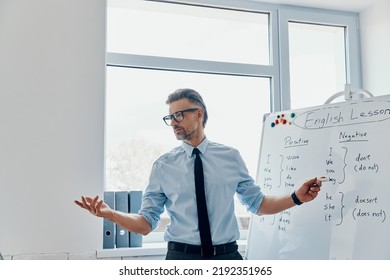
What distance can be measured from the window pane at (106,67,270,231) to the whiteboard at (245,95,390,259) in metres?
0.57

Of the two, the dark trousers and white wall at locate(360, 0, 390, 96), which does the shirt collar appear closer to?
the dark trousers

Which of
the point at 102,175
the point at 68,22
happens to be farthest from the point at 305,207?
the point at 68,22

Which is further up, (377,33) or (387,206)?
(377,33)

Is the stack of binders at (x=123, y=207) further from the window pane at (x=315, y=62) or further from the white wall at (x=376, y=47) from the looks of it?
the white wall at (x=376, y=47)

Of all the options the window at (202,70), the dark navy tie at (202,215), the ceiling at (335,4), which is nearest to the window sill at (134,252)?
the window at (202,70)

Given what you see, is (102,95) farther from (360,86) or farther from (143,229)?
(360,86)

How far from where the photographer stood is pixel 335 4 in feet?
9.58

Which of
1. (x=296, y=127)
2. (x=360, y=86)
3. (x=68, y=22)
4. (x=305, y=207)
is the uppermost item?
(x=68, y=22)

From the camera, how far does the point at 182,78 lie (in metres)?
2.80

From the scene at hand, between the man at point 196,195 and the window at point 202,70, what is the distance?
731mm

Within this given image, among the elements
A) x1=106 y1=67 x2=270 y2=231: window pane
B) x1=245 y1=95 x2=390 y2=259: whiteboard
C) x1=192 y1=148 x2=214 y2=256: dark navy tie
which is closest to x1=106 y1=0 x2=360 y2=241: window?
x1=106 y1=67 x2=270 y2=231: window pane

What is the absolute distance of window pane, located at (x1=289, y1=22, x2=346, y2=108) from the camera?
3004 millimetres

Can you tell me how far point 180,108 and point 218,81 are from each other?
1.00 metres

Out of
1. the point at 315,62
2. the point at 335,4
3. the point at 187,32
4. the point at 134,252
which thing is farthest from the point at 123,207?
the point at 335,4
